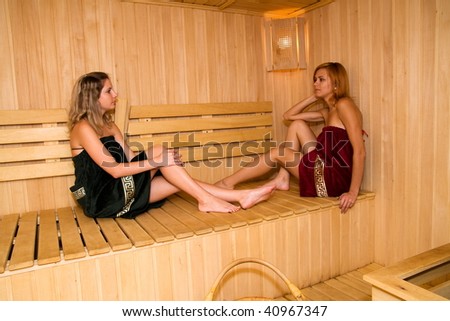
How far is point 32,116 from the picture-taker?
2260 millimetres

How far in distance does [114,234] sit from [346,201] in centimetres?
136

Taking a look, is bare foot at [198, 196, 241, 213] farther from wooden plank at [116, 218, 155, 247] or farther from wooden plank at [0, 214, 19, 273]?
wooden plank at [0, 214, 19, 273]

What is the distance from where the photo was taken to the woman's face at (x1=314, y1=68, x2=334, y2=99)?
2492mm

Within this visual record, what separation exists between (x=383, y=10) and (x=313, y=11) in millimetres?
708

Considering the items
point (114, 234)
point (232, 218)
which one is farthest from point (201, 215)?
point (114, 234)

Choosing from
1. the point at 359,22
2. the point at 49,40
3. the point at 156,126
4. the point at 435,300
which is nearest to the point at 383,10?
the point at 359,22

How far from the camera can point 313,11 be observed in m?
2.87

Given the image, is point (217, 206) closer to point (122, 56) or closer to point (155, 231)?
point (155, 231)

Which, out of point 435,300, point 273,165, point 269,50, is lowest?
point 435,300

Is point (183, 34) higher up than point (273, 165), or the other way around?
point (183, 34)

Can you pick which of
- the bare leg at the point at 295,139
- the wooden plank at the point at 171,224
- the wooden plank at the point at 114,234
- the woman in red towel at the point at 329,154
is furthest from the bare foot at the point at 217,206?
the bare leg at the point at 295,139

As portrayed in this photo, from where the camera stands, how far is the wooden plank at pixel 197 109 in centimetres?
258

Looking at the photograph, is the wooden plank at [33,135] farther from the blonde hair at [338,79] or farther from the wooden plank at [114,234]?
the blonde hair at [338,79]

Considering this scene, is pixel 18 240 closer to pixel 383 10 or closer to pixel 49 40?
pixel 49 40
